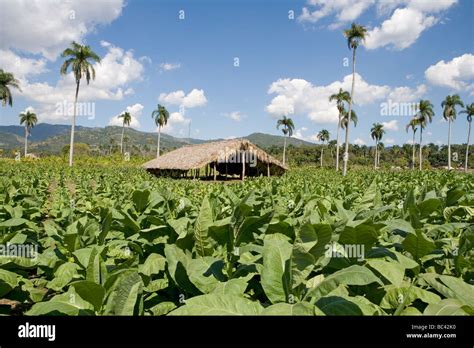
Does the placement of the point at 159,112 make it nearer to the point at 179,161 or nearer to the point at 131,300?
the point at 179,161

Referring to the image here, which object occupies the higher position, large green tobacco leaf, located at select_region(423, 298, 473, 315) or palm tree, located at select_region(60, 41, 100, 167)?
palm tree, located at select_region(60, 41, 100, 167)

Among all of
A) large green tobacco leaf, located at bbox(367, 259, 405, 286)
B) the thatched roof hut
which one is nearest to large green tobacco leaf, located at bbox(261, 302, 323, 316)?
large green tobacco leaf, located at bbox(367, 259, 405, 286)

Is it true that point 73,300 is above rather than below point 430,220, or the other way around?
below

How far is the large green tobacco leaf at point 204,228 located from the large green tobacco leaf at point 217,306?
62cm

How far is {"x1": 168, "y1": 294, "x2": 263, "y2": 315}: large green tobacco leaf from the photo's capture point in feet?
3.49

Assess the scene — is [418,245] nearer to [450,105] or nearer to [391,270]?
[391,270]

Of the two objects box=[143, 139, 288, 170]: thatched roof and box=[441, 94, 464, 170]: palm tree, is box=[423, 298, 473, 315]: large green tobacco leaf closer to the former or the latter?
box=[143, 139, 288, 170]: thatched roof

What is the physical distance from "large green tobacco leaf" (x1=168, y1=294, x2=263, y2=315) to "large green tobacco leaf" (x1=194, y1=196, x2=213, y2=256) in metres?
0.62

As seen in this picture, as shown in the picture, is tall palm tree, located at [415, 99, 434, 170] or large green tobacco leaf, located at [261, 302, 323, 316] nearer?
large green tobacco leaf, located at [261, 302, 323, 316]

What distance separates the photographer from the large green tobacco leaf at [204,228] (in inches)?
68.7

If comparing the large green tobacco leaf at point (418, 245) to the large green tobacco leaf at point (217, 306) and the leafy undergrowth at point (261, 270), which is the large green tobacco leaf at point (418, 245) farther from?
the large green tobacco leaf at point (217, 306)
